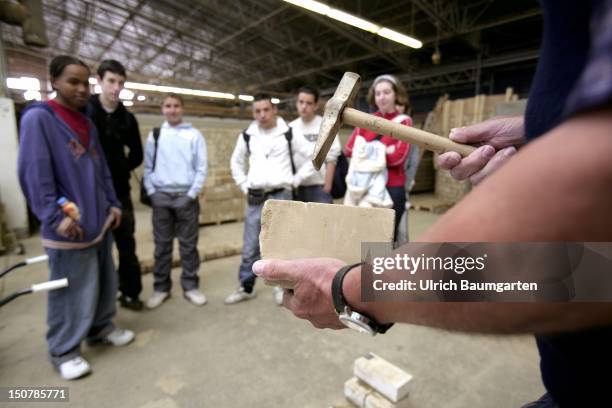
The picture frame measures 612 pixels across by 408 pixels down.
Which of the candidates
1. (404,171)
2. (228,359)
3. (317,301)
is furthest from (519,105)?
(317,301)

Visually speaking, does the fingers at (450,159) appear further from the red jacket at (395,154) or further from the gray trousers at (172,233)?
the gray trousers at (172,233)

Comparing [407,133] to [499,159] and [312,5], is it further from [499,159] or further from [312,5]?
[312,5]

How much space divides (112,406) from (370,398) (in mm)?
1439

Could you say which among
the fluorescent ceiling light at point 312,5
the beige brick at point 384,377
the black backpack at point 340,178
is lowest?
the beige brick at point 384,377

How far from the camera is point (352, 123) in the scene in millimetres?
1192

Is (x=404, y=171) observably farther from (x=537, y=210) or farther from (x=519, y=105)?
(x=519, y=105)

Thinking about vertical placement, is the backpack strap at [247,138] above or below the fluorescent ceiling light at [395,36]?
below

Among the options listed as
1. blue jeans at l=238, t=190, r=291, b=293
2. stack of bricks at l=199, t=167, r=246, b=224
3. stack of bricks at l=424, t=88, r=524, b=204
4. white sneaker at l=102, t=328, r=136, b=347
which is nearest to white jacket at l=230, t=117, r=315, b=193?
blue jeans at l=238, t=190, r=291, b=293

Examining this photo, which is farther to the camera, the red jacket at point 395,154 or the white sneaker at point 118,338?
the red jacket at point 395,154

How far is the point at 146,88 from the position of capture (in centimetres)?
1070

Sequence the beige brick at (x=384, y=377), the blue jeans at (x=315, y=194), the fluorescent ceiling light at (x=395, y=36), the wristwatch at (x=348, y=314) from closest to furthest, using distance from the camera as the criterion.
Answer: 1. the wristwatch at (x=348, y=314)
2. the beige brick at (x=384, y=377)
3. the blue jeans at (x=315, y=194)
4. the fluorescent ceiling light at (x=395, y=36)

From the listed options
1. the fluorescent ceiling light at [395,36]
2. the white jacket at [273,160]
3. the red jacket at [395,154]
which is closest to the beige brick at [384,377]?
the red jacket at [395,154]

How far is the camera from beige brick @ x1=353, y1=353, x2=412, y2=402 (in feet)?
5.48

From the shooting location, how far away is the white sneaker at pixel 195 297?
3000 mm
